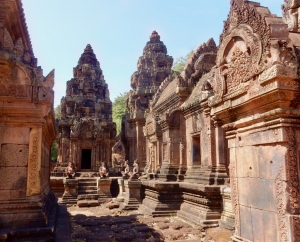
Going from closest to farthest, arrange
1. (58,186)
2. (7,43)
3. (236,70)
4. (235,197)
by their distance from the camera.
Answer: (236,70)
(235,197)
(7,43)
(58,186)

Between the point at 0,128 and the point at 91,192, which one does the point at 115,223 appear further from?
the point at 91,192

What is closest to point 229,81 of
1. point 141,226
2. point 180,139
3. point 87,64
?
point 141,226

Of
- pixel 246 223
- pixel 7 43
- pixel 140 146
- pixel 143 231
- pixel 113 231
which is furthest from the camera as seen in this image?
pixel 140 146

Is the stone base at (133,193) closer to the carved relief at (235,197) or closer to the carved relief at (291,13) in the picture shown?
the carved relief at (235,197)

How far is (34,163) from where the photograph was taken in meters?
4.95

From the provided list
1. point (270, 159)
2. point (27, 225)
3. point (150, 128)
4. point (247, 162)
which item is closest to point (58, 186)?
point (150, 128)

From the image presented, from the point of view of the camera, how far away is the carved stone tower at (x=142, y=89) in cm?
2262

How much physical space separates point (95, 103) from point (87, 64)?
4933 mm

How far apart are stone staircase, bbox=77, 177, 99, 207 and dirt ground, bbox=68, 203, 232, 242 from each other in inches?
166

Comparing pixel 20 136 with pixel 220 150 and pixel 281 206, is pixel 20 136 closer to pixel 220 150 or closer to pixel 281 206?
pixel 281 206

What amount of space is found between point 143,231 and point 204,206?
2134 millimetres

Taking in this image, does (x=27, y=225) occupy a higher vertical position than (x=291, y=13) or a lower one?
lower

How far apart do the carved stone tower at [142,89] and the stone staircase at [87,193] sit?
14.1ft

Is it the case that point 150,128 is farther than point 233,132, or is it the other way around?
point 150,128
